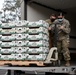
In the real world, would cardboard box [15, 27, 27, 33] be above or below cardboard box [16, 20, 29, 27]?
below

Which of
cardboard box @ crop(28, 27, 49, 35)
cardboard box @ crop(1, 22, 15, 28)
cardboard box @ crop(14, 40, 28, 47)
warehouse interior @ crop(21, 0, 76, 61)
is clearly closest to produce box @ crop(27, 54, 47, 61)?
cardboard box @ crop(14, 40, 28, 47)

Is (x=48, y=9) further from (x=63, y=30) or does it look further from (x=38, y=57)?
(x=38, y=57)

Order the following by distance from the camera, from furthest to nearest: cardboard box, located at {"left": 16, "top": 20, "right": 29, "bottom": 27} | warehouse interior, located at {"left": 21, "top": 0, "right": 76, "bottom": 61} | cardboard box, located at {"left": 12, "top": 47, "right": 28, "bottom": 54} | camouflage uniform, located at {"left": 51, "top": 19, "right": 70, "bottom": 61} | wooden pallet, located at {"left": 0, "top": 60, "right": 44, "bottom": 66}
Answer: warehouse interior, located at {"left": 21, "top": 0, "right": 76, "bottom": 61}
camouflage uniform, located at {"left": 51, "top": 19, "right": 70, "bottom": 61}
cardboard box, located at {"left": 16, "top": 20, "right": 29, "bottom": 27}
cardboard box, located at {"left": 12, "top": 47, "right": 28, "bottom": 54}
wooden pallet, located at {"left": 0, "top": 60, "right": 44, "bottom": 66}

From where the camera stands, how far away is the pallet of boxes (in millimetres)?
6336

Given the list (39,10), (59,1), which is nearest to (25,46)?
(39,10)

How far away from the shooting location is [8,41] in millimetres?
6727

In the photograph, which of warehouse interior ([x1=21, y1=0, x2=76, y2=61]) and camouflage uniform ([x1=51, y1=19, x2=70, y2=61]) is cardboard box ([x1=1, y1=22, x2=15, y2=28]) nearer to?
camouflage uniform ([x1=51, y1=19, x2=70, y2=61])

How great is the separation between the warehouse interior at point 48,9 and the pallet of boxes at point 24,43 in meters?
1.64

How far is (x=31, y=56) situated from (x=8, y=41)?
753 mm

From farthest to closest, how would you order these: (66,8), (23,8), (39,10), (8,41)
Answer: (66,8), (39,10), (23,8), (8,41)

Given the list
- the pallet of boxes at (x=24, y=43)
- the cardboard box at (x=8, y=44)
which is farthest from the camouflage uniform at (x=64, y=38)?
the cardboard box at (x=8, y=44)

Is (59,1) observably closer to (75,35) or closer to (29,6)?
(29,6)

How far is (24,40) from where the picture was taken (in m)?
6.48

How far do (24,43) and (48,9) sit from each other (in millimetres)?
3900
